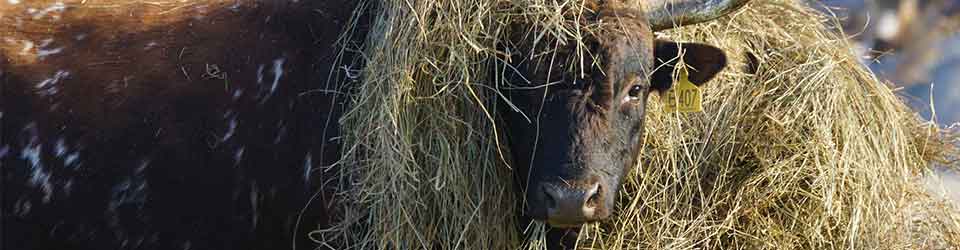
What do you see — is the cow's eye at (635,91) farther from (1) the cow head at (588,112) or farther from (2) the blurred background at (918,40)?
(2) the blurred background at (918,40)

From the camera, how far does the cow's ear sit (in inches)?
138

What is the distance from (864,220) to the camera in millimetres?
3811

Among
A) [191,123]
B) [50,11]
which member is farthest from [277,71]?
[50,11]

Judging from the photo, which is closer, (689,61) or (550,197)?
(550,197)

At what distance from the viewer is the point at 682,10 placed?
343cm

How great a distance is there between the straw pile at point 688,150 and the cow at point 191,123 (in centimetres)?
12

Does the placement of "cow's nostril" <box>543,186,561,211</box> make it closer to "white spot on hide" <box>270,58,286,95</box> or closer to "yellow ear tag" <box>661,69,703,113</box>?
"yellow ear tag" <box>661,69,703,113</box>

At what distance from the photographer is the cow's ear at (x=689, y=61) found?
3502 mm

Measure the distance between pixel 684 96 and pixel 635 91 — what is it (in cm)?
36

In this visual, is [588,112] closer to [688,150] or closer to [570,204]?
[570,204]

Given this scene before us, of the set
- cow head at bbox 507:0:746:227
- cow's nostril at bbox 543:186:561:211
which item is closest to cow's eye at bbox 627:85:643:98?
cow head at bbox 507:0:746:227

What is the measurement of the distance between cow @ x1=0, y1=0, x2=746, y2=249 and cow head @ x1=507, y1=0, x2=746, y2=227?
0.03 meters

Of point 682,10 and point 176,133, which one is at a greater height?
point 682,10

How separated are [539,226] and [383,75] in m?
0.71
